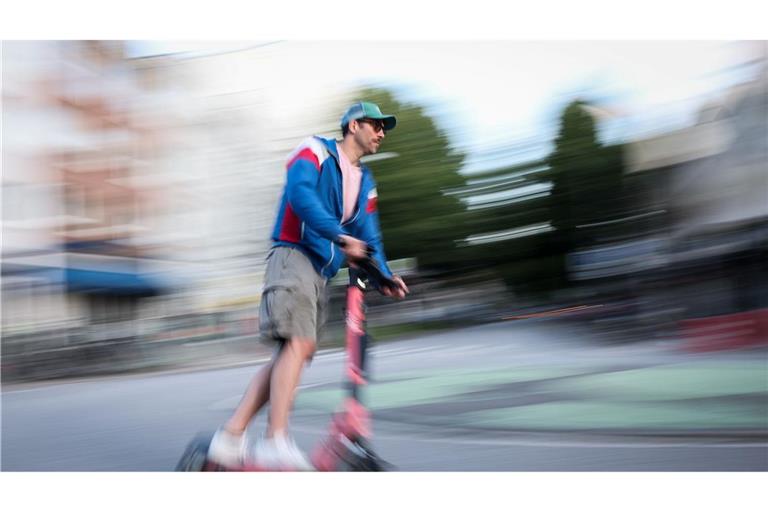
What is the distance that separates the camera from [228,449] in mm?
2852

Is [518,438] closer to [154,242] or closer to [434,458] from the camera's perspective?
[434,458]

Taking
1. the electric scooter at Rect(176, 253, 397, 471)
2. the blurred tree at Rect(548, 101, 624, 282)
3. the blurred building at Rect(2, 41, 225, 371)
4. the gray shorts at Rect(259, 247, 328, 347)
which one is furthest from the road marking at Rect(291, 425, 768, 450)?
the blurred tree at Rect(548, 101, 624, 282)

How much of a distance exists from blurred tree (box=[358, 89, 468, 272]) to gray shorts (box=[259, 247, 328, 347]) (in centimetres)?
719

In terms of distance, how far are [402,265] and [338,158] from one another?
863 centimetres

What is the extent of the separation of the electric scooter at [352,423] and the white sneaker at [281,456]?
49mm

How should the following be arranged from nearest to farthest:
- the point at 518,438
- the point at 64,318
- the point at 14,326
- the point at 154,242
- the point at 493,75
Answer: the point at 518,438, the point at 493,75, the point at 14,326, the point at 64,318, the point at 154,242

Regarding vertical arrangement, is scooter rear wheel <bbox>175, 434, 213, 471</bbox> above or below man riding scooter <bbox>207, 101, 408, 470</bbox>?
below

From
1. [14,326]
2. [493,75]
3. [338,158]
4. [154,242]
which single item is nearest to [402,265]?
[154,242]

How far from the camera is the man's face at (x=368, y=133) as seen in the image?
10.00ft

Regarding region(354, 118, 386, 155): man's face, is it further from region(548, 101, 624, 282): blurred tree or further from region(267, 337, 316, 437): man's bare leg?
region(548, 101, 624, 282): blurred tree

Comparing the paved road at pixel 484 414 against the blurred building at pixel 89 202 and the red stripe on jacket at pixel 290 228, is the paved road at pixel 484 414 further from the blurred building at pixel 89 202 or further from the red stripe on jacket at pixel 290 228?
the blurred building at pixel 89 202

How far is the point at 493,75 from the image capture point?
5371 millimetres

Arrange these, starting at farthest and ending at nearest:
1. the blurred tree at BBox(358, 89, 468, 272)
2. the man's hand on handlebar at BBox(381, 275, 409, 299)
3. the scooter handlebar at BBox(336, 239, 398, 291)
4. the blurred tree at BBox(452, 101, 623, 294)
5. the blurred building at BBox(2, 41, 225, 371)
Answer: the blurred tree at BBox(452, 101, 623, 294), the blurred tree at BBox(358, 89, 468, 272), the blurred building at BBox(2, 41, 225, 371), the man's hand on handlebar at BBox(381, 275, 409, 299), the scooter handlebar at BBox(336, 239, 398, 291)

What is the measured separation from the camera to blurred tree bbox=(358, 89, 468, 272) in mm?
10555
